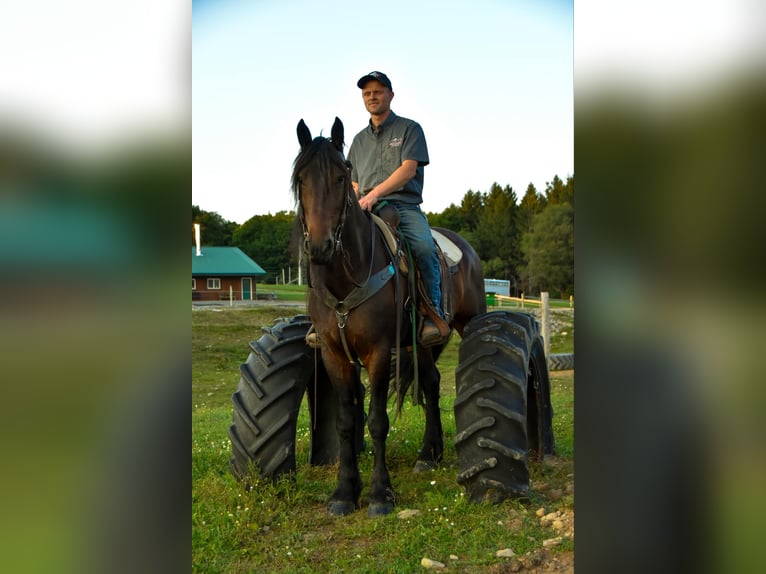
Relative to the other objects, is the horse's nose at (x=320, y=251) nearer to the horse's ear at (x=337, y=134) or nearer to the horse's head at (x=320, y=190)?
the horse's head at (x=320, y=190)

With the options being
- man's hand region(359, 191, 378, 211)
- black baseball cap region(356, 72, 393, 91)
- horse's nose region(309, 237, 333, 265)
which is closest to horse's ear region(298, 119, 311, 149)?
horse's nose region(309, 237, 333, 265)

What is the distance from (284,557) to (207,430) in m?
3.43

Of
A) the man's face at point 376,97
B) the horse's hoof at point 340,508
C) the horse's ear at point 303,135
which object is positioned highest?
the man's face at point 376,97

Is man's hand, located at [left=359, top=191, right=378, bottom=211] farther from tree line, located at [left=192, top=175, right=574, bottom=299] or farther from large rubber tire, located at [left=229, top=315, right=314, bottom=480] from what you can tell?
tree line, located at [left=192, top=175, right=574, bottom=299]

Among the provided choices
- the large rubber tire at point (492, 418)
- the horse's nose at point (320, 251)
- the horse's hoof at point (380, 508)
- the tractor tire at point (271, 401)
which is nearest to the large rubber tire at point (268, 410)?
the tractor tire at point (271, 401)

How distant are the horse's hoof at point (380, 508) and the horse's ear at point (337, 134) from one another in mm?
2267

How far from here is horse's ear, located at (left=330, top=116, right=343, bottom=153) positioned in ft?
10.9

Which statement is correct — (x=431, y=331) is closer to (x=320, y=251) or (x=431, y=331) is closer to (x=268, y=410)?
(x=268, y=410)

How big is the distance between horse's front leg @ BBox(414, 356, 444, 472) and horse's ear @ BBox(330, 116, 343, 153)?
2.14 m

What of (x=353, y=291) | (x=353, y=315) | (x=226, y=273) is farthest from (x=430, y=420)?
(x=226, y=273)

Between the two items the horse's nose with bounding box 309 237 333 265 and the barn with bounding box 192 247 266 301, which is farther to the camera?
the barn with bounding box 192 247 266 301

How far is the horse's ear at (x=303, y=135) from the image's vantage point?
326 centimetres
